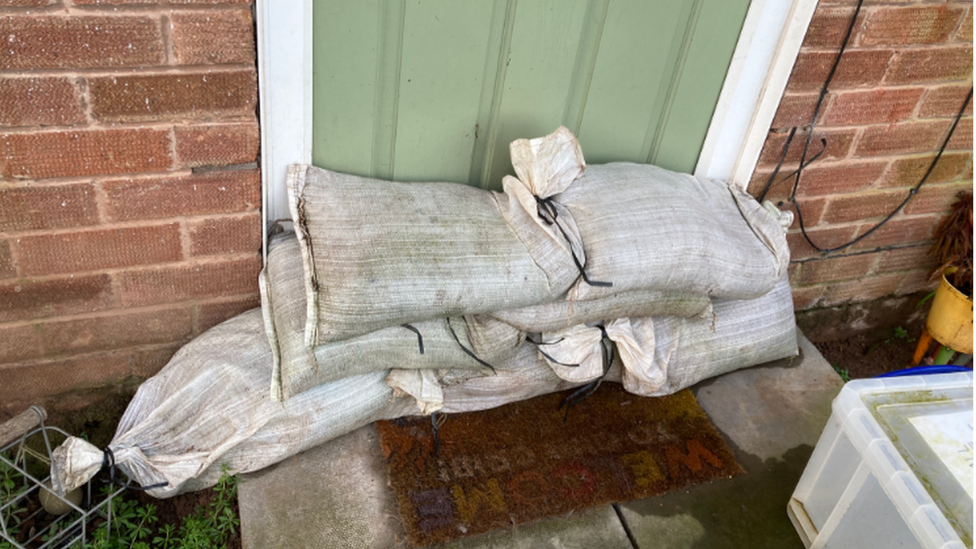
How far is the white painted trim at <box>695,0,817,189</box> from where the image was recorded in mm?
2170

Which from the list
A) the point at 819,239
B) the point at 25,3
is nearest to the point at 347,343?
the point at 25,3

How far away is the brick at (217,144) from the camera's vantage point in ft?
5.95

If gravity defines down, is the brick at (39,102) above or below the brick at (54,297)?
above

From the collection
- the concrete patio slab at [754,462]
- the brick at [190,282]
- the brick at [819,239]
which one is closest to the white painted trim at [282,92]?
the brick at [190,282]

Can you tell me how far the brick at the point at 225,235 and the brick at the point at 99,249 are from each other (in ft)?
0.16

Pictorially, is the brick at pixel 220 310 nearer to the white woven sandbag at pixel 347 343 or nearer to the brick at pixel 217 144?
the white woven sandbag at pixel 347 343

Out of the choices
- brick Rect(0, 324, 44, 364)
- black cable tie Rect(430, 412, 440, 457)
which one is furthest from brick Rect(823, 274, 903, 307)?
brick Rect(0, 324, 44, 364)

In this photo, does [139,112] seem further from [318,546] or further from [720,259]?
[720,259]

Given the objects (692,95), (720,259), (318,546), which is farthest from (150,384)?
(692,95)

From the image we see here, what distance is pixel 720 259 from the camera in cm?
206

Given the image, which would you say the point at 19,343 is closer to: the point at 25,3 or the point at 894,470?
the point at 25,3

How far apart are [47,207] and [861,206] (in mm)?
2626

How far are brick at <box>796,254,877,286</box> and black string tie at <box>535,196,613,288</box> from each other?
4.12 feet

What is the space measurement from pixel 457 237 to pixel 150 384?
946mm
